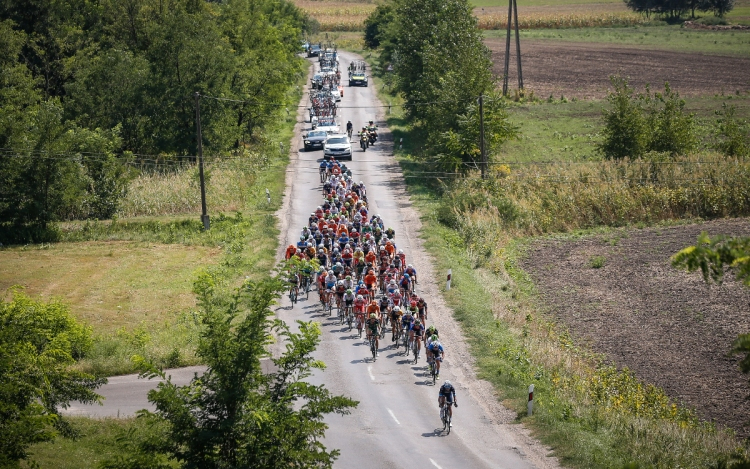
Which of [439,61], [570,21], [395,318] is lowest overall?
[395,318]

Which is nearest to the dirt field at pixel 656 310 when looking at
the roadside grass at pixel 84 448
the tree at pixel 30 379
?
the roadside grass at pixel 84 448

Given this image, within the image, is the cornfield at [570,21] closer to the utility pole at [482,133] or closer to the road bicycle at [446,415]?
the utility pole at [482,133]

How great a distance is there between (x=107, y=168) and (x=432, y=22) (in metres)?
28.1

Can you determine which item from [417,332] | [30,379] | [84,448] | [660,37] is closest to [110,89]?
[417,332]

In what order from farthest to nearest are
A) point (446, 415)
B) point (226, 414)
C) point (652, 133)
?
point (652, 133) < point (446, 415) < point (226, 414)

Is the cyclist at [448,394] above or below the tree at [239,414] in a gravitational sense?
below

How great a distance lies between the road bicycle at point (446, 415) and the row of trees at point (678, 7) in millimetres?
116806

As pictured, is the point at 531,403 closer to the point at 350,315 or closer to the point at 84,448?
the point at 350,315

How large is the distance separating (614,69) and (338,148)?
4505 cm

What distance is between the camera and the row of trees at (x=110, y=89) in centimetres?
4444

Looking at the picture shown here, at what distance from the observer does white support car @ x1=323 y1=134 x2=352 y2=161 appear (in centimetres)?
5681

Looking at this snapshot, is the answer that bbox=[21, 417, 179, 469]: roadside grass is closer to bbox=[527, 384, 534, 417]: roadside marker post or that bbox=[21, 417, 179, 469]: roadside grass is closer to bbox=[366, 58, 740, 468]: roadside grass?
bbox=[527, 384, 534, 417]: roadside marker post

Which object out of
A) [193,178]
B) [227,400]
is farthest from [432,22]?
[227,400]

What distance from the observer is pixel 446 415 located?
72.1ft
